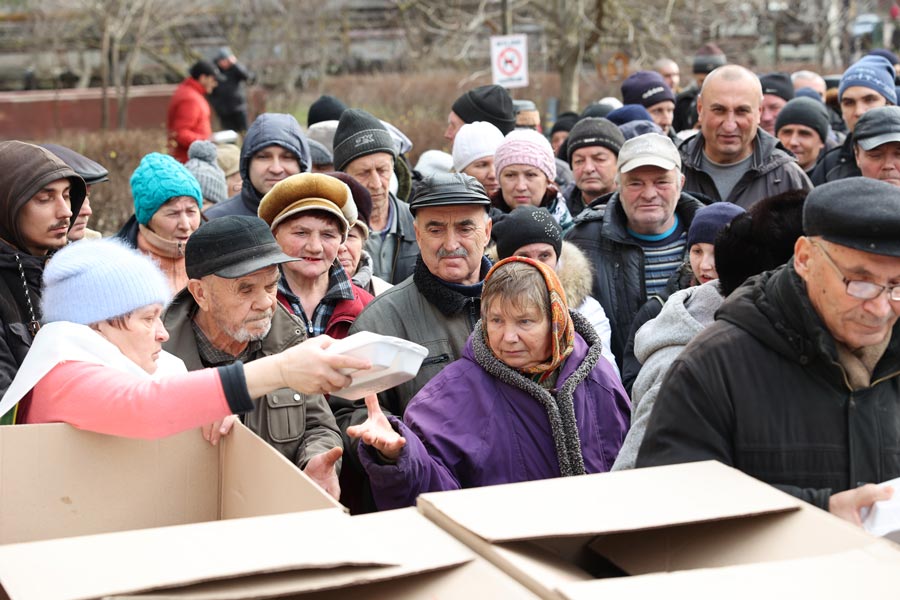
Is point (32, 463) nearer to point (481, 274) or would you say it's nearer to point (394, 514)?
point (394, 514)

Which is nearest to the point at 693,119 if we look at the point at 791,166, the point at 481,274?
the point at 791,166

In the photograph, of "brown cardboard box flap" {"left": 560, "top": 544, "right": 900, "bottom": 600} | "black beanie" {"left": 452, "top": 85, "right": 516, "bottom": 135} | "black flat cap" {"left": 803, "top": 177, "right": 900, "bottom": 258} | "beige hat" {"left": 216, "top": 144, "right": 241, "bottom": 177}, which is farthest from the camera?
"beige hat" {"left": 216, "top": 144, "right": 241, "bottom": 177}

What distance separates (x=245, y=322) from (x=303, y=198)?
3.28ft

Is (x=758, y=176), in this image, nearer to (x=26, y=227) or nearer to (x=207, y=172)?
(x=207, y=172)

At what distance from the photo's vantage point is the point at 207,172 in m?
7.21

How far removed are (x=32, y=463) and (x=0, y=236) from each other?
1.85m

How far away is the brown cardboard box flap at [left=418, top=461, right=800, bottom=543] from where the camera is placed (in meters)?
2.09

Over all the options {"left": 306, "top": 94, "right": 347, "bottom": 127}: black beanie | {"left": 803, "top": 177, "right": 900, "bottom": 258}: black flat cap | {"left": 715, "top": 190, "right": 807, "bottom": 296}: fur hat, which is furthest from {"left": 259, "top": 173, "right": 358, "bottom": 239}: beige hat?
{"left": 306, "top": 94, "right": 347, "bottom": 127}: black beanie

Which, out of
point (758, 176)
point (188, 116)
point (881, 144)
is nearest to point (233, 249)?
point (758, 176)

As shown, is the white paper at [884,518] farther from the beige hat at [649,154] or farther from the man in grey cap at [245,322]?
the beige hat at [649,154]

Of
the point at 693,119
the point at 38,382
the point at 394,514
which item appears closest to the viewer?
the point at 394,514

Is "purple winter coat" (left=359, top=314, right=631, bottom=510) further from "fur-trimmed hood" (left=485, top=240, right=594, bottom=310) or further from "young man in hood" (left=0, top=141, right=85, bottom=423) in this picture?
"young man in hood" (left=0, top=141, right=85, bottom=423)

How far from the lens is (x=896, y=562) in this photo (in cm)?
196

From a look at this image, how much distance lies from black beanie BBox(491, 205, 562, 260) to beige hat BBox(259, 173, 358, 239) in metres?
0.69
